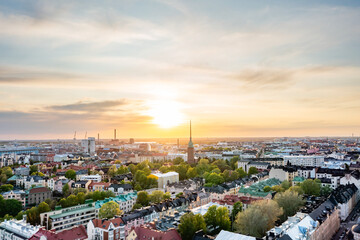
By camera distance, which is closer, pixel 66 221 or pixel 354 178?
pixel 66 221

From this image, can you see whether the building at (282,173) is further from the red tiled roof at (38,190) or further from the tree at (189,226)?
the red tiled roof at (38,190)

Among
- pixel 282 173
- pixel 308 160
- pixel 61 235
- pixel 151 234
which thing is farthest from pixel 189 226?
pixel 308 160

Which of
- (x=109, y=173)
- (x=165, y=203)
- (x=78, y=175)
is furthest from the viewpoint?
(x=109, y=173)

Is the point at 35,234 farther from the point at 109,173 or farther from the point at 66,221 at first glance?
the point at 109,173

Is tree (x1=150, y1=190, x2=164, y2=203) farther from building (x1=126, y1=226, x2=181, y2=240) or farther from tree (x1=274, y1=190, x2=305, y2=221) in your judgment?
tree (x1=274, y1=190, x2=305, y2=221)

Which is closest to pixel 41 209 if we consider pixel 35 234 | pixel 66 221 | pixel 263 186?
pixel 66 221

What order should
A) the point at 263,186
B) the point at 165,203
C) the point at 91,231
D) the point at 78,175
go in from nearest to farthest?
the point at 91,231, the point at 165,203, the point at 263,186, the point at 78,175
